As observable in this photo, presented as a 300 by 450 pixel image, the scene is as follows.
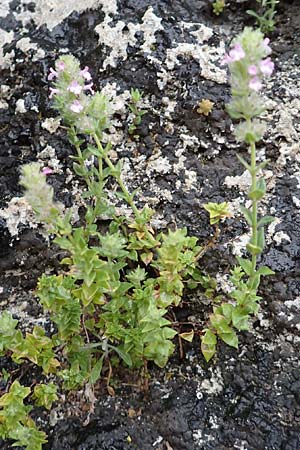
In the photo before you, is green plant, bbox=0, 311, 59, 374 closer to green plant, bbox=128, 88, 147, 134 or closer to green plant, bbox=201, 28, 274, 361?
green plant, bbox=201, 28, 274, 361

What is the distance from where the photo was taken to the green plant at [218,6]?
3.07 meters

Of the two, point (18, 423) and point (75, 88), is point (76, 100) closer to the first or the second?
point (75, 88)

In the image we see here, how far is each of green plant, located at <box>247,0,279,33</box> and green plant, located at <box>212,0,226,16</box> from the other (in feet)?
0.53

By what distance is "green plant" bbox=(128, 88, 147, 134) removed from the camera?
8.79ft

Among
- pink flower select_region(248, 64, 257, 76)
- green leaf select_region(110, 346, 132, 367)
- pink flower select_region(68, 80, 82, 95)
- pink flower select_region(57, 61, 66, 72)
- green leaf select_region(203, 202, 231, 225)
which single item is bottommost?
green leaf select_region(110, 346, 132, 367)

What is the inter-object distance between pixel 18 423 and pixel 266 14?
95.6 inches

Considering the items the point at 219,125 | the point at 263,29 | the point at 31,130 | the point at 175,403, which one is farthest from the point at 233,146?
the point at 175,403

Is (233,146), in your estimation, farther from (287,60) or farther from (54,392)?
(54,392)

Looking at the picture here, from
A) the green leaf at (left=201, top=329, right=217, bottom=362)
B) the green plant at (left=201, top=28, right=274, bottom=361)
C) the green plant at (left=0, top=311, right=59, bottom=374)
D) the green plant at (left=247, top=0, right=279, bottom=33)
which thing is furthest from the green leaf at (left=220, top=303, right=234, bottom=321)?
the green plant at (left=247, top=0, right=279, bottom=33)

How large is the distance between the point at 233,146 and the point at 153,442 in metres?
1.42

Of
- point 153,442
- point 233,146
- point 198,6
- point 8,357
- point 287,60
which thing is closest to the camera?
point 153,442

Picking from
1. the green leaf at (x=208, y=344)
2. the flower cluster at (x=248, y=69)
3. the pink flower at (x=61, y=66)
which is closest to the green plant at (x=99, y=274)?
the pink flower at (x=61, y=66)

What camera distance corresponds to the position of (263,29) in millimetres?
3008

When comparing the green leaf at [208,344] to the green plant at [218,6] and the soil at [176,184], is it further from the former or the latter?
the green plant at [218,6]
